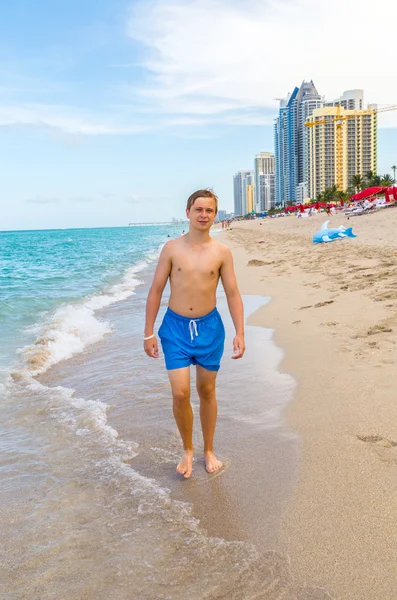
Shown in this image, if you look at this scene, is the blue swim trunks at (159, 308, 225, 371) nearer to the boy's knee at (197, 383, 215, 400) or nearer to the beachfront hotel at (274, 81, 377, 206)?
the boy's knee at (197, 383, 215, 400)

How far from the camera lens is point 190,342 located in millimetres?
3330

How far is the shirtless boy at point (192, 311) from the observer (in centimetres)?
Result: 332

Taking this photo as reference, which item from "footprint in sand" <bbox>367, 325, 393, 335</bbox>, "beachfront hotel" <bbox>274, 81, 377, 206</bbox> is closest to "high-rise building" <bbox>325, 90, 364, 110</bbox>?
"beachfront hotel" <bbox>274, 81, 377, 206</bbox>

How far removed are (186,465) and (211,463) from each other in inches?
6.9

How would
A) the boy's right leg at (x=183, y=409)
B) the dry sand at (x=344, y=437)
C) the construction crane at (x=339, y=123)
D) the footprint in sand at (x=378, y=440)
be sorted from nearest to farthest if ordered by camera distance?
1. the dry sand at (x=344, y=437)
2. the boy's right leg at (x=183, y=409)
3. the footprint in sand at (x=378, y=440)
4. the construction crane at (x=339, y=123)

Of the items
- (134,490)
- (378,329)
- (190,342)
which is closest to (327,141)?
(378,329)

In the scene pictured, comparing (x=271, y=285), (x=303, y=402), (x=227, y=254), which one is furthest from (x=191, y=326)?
(x=271, y=285)

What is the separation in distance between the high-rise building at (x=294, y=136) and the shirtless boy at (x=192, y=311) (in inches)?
5626

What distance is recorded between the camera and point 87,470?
11.7 ft

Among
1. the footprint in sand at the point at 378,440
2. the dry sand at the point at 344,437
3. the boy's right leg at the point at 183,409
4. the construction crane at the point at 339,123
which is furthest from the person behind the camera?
the construction crane at the point at 339,123

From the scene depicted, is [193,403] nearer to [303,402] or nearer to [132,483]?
[303,402]

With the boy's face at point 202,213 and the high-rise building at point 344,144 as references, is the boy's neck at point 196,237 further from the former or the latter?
the high-rise building at point 344,144

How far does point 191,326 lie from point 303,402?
1.67 m

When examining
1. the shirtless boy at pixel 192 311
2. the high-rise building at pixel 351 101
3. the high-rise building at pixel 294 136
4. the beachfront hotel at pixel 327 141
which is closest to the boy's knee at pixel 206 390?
the shirtless boy at pixel 192 311
